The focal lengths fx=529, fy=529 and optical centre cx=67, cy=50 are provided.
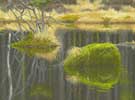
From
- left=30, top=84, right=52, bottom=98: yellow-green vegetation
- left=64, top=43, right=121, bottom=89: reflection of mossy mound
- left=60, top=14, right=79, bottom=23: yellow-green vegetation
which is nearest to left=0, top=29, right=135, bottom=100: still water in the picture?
left=30, top=84, right=52, bottom=98: yellow-green vegetation

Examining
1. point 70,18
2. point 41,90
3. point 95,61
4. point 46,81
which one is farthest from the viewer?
point 70,18

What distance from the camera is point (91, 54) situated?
623 inches

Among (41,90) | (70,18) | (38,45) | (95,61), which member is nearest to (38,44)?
(38,45)

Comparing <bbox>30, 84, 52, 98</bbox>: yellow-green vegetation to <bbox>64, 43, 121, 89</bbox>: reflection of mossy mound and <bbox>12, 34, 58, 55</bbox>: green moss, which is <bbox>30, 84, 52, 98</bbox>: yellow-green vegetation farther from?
<bbox>12, 34, 58, 55</bbox>: green moss

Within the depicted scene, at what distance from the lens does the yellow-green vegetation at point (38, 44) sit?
20.6 metres

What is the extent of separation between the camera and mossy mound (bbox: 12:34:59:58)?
20.6 m

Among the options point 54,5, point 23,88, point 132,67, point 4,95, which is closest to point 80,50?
point 132,67

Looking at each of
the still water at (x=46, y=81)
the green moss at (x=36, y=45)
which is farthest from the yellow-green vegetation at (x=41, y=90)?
the green moss at (x=36, y=45)

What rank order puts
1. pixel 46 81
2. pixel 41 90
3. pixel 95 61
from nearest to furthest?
pixel 41 90, pixel 46 81, pixel 95 61

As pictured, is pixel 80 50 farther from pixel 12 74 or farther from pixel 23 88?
pixel 23 88

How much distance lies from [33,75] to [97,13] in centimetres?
2544

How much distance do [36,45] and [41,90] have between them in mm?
8592

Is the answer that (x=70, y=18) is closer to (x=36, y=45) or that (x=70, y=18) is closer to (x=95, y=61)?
(x=36, y=45)

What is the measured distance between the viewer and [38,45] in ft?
69.4
